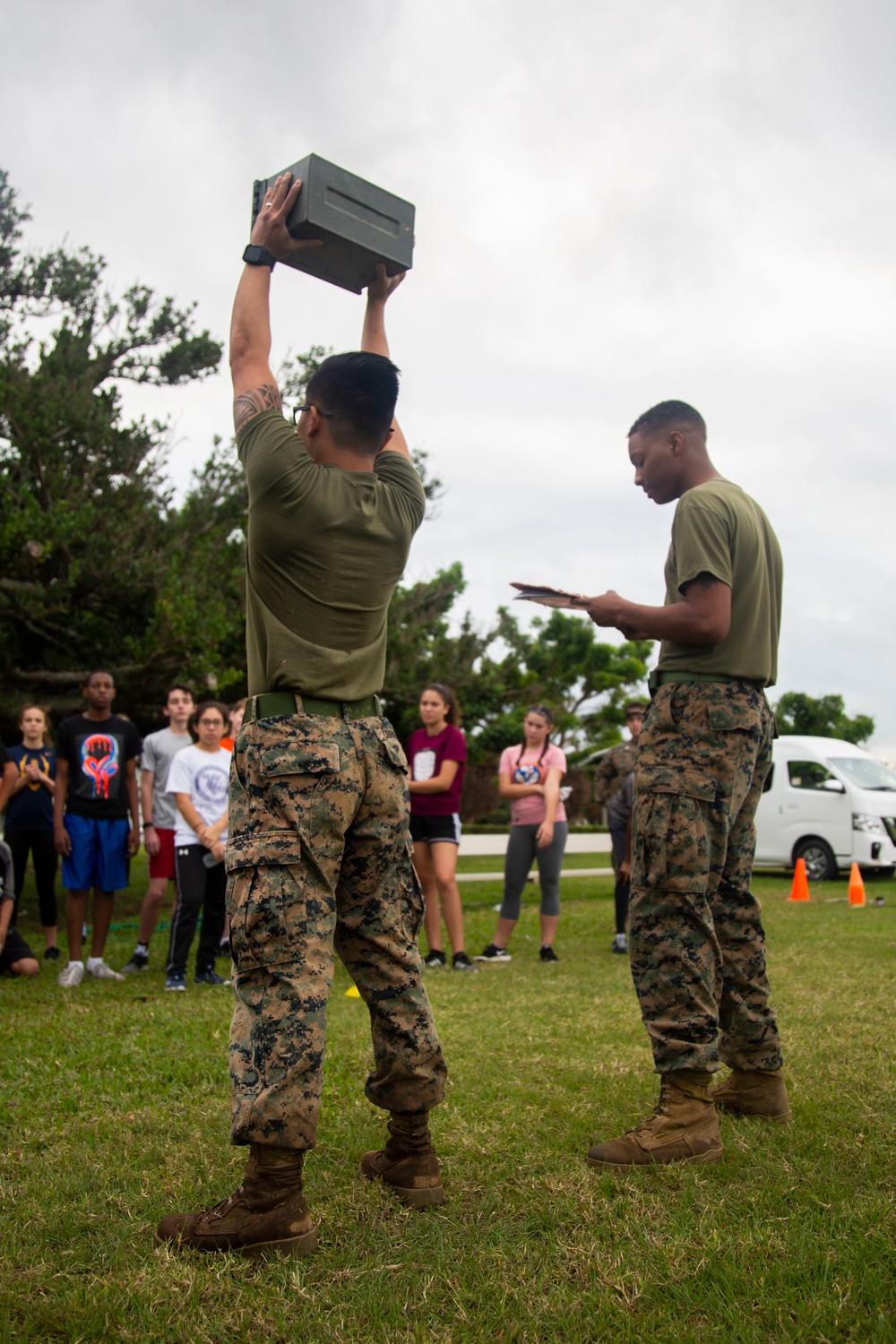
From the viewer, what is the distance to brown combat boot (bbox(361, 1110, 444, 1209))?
2.88 m

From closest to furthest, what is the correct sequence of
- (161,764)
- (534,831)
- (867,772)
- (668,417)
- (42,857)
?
(668,417), (161,764), (534,831), (42,857), (867,772)

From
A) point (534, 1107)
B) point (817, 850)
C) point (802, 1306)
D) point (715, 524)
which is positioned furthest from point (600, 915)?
point (802, 1306)

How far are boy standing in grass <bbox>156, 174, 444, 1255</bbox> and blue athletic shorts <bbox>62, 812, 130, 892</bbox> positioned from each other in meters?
5.07

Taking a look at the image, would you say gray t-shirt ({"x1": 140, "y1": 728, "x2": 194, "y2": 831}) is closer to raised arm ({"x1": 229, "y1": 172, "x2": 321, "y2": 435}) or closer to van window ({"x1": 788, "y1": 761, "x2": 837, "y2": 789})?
raised arm ({"x1": 229, "y1": 172, "x2": 321, "y2": 435})

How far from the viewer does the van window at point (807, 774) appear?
17.8 metres

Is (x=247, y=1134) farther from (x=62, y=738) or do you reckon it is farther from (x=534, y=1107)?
(x=62, y=738)

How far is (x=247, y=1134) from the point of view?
2.54 metres

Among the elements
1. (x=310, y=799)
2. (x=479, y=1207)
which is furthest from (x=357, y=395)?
(x=479, y=1207)

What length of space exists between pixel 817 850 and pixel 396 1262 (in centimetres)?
1630

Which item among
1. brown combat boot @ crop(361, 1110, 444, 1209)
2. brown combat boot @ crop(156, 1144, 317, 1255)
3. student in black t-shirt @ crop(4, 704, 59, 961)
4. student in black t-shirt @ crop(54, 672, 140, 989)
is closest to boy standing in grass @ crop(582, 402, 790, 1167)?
brown combat boot @ crop(361, 1110, 444, 1209)

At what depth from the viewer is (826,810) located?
674 inches

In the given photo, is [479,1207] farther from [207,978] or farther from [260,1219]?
[207,978]

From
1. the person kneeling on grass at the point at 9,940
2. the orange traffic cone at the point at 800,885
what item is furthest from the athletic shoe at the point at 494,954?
the orange traffic cone at the point at 800,885

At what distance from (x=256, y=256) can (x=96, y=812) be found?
5.64 metres
